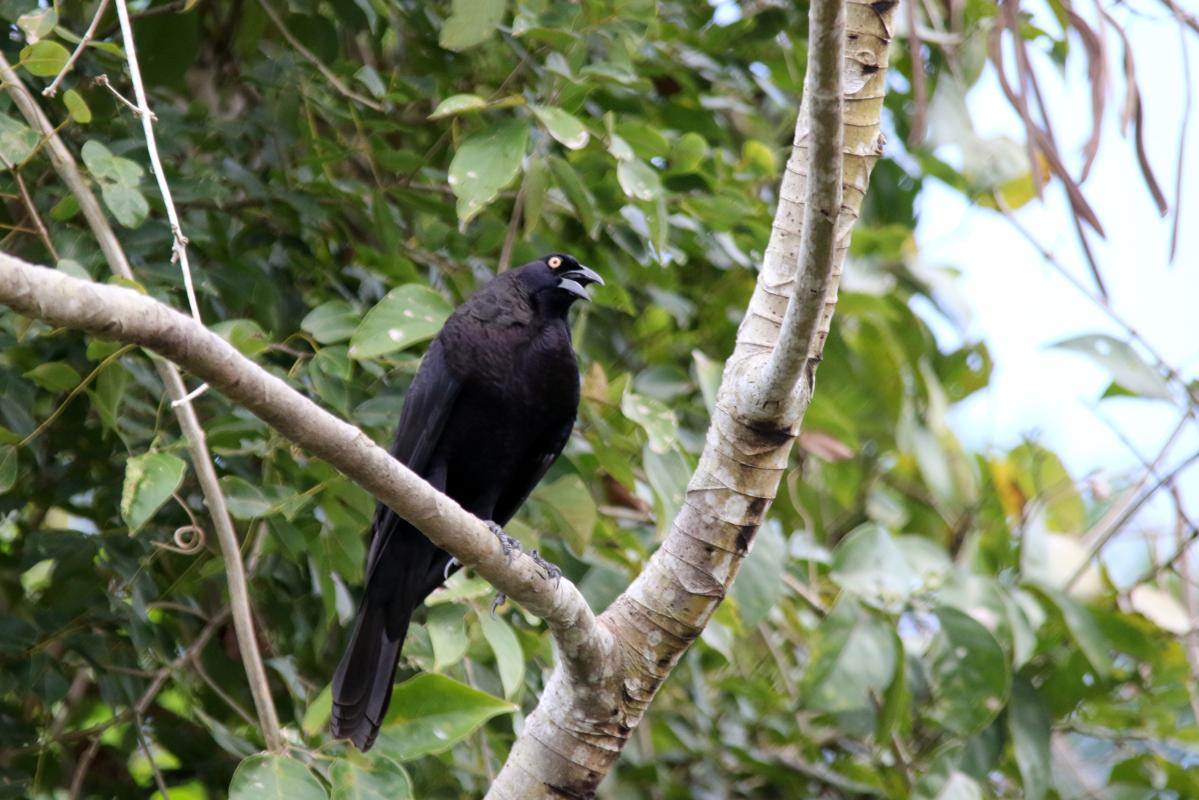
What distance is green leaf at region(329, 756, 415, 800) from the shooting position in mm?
2146

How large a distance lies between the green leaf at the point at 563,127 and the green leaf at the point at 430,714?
1112 millimetres

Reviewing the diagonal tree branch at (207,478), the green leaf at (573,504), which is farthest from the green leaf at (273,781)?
the green leaf at (573,504)

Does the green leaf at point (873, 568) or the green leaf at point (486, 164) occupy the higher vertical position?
the green leaf at point (486, 164)

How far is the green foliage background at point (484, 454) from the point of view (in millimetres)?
2709

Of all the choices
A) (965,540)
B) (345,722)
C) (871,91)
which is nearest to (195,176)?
(345,722)

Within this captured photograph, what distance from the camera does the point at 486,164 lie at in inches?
106

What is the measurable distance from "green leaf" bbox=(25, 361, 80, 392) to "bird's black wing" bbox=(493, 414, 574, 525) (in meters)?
1.14

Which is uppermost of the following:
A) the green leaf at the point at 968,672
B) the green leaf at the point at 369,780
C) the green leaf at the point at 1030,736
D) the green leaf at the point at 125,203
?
the green leaf at the point at 125,203

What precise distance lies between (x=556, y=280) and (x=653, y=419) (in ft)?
2.01

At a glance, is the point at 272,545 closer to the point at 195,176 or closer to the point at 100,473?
the point at 100,473

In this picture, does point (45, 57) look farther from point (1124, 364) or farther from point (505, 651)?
point (1124, 364)

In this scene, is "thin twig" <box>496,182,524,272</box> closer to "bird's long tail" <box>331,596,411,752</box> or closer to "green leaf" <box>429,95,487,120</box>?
"green leaf" <box>429,95,487,120</box>

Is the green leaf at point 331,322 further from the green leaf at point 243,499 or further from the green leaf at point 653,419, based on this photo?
the green leaf at point 653,419

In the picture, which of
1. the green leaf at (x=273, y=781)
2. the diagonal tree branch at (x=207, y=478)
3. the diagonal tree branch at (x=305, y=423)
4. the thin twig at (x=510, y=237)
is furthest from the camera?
the thin twig at (x=510, y=237)
